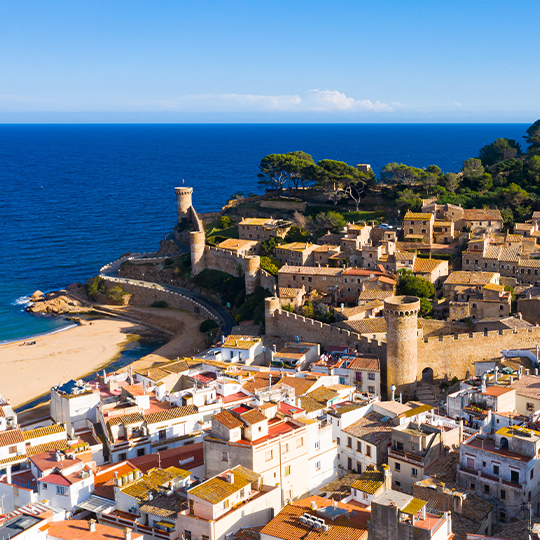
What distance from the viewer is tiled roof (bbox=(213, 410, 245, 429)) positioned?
19625mm

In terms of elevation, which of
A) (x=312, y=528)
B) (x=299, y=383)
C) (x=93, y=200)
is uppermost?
(x=93, y=200)

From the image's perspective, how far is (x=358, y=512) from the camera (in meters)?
17.7

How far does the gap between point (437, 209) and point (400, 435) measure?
93.9 feet

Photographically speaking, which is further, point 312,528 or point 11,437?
point 11,437

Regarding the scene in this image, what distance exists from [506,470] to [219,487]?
810cm

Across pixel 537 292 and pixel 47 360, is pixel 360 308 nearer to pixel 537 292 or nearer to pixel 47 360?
pixel 537 292

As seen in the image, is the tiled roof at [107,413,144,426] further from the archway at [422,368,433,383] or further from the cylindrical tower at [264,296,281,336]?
the archway at [422,368,433,383]

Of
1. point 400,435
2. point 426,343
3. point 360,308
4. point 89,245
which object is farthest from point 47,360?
point 89,245

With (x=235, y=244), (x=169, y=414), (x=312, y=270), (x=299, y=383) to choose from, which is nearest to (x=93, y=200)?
(x=235, y=244)

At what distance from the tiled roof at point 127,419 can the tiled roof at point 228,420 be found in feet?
15.5

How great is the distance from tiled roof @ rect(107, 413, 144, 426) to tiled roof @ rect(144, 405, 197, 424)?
0.25 meters

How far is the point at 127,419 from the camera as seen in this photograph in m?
24.1

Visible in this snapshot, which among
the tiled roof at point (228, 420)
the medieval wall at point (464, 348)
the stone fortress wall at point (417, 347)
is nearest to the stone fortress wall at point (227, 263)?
the stone fortress wall at point (417, 347)

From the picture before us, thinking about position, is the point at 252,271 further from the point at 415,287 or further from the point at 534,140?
the point at 534,140
